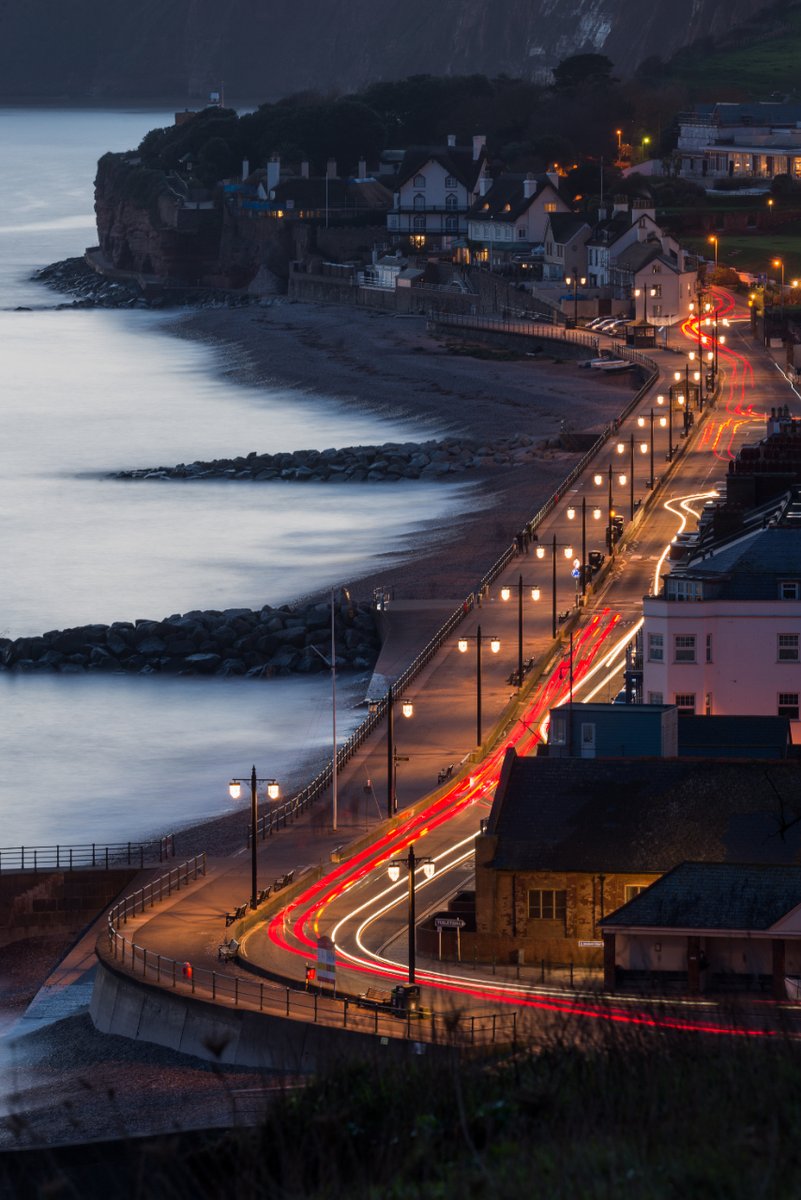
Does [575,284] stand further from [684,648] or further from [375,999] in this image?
[375,999]

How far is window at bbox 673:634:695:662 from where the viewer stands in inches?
1590

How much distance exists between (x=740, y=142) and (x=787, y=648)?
115645 millimetres

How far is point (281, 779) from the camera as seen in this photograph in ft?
153

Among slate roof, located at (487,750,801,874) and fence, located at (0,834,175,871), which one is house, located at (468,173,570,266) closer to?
fence, located at (0,834,175,871)

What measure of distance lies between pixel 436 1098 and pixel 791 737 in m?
19.9

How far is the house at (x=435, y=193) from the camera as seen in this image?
150250mm

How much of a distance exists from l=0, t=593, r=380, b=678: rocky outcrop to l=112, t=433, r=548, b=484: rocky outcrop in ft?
89.2

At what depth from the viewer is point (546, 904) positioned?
30.2 meters

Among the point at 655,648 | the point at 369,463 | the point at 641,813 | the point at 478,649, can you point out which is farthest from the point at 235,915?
the point at 369,463

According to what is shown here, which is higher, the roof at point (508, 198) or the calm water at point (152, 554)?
the roof at point (508, 198)

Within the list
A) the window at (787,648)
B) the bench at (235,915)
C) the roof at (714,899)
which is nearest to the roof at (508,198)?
the window at (787,648)

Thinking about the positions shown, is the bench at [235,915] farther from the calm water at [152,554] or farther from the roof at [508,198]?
the roof at [508,198]

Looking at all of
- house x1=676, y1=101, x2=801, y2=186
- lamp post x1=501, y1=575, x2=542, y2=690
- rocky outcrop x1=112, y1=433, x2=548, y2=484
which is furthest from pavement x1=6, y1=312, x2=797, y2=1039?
house x1=676, y1=101, x2=801, y2=186

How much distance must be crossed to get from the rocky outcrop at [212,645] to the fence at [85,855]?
1485 cm
